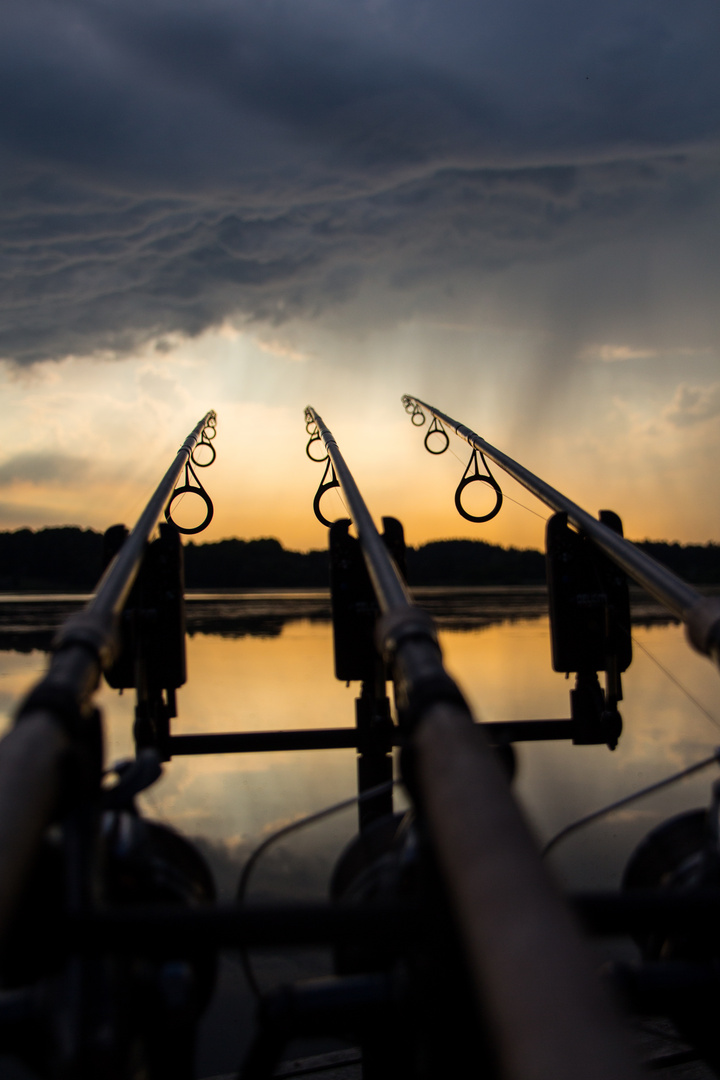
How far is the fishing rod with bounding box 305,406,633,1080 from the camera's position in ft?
2.17

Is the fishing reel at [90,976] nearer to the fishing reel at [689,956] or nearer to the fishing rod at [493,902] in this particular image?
the fishing rod at [493,902]

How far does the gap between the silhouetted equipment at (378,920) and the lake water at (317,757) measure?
229 millimetres

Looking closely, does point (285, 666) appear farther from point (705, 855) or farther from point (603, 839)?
point (705, 855)

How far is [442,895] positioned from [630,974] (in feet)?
1.12

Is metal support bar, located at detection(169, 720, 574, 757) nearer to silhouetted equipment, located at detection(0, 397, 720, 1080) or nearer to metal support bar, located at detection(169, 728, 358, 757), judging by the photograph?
metal support bar, located at detection(169, 728, 358, 757)

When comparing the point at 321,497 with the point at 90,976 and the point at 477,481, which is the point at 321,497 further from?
the point at 90,976

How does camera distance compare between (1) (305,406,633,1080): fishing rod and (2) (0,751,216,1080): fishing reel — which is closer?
(1) (305,406,633,1080): fishing rod

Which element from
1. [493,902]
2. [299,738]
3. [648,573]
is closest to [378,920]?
[493,902]

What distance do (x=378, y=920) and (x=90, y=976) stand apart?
395 millimetres

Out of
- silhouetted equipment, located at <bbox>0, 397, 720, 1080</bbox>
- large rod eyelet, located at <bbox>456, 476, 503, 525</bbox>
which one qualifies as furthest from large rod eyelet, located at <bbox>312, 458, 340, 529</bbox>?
silhouetted equipment, located at <bbox>0, 397, 720, 1080</bbox>

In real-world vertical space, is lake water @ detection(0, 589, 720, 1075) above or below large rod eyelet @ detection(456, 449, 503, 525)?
below

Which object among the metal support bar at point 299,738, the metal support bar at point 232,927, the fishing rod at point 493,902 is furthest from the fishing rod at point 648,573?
the metal support bar at point 299,738

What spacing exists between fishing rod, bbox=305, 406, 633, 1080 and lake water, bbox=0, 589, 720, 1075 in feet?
1.01

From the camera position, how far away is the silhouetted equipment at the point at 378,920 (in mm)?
771
